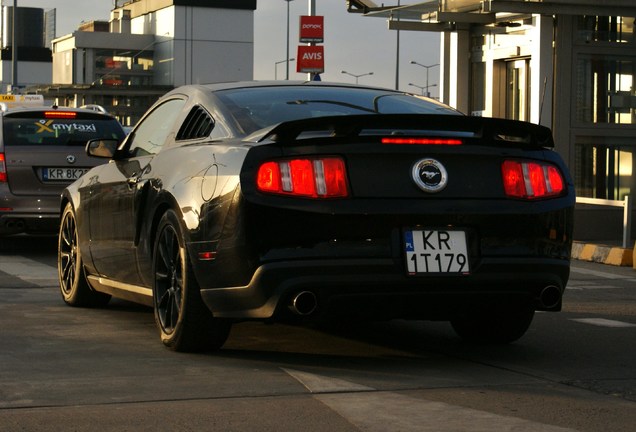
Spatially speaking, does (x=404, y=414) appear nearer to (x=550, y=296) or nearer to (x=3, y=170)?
(x=550, y=296)

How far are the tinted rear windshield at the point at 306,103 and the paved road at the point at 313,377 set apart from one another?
3.98ft

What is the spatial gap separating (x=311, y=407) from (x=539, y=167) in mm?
1922

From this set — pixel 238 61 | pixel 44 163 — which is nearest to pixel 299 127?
pixel 44 163

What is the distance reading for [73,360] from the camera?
6.59m

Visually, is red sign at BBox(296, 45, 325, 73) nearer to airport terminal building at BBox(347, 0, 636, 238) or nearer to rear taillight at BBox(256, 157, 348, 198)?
airport terminal building at BBox(347, 0, 636, 238)

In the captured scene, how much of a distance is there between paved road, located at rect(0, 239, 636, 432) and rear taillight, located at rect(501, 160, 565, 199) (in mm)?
843

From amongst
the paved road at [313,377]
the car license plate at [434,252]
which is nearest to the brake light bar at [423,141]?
the car license plate at [434,252]

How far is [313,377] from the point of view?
6152mm

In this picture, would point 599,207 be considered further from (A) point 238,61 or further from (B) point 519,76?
(A) point 238,61

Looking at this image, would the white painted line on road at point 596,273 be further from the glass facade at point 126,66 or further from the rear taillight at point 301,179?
the glass facade at point 126,66

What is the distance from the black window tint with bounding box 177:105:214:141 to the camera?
7.16 meters

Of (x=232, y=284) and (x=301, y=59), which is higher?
(x=301, y=59)

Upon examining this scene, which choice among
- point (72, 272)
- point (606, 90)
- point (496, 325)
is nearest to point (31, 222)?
point (72, 272)

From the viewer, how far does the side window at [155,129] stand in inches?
305
